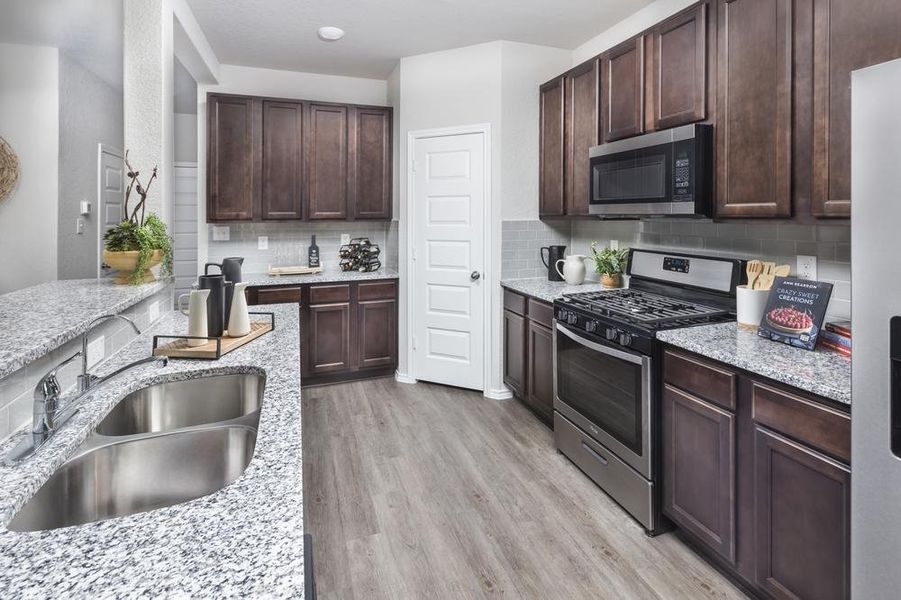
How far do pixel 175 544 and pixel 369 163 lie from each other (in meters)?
4.05

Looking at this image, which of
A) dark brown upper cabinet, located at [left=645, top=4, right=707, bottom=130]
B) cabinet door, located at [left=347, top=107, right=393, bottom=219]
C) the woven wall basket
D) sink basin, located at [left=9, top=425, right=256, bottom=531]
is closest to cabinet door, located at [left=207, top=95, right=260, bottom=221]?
cabinet door, located at [left=347, top=107, right=393, bottom=219]

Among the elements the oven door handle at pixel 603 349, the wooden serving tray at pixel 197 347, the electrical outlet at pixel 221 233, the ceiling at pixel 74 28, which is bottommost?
the oven door handle at pixel 603 349

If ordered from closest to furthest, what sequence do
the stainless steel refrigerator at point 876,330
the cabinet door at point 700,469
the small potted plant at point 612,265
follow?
the stainless steel refrigerator at point 876,330
the cabinet door at point 700,469
the small potted plant at point 612,265

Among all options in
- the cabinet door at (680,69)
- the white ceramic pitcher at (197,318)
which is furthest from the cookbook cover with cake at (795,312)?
the white ceramic pitcher at (197,318)

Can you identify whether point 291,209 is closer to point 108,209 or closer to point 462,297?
point 108,209

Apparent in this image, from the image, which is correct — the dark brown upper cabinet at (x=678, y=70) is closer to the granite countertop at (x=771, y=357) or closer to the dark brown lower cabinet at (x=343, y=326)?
the granite countertop at (x=771, y=357)

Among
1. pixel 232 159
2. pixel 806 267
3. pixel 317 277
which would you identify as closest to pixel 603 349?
pixel 806 267

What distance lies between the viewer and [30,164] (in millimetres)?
2736

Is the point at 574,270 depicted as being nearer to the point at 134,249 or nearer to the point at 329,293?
the point at 329,293

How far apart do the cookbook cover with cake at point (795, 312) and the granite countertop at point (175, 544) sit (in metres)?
1.76

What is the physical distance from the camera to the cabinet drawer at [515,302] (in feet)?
11.8

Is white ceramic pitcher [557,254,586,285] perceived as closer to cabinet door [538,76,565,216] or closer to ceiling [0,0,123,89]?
cabinet door [538,76,565,216]

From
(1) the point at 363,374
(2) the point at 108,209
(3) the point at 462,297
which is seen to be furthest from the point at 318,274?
(2) the point at 108,209

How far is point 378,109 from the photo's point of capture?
4445 mm
